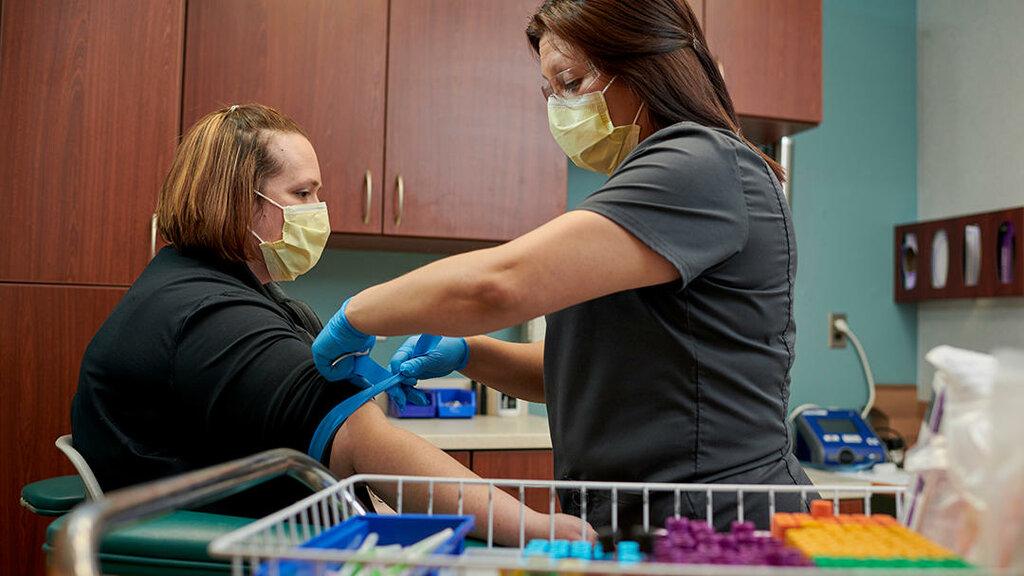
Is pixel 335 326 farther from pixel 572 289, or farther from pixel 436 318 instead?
pixel 572 289

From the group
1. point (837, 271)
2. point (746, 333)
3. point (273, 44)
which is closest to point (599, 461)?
point (746, 333)

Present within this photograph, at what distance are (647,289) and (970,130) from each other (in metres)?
2.67

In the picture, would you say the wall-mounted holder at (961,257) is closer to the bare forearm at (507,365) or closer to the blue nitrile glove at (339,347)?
the bare forearm at (507,365)

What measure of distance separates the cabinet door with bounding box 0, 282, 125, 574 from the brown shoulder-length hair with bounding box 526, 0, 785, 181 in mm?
1581

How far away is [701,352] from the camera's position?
42.6 inches

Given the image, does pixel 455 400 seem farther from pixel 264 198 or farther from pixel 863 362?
pixel 863 362

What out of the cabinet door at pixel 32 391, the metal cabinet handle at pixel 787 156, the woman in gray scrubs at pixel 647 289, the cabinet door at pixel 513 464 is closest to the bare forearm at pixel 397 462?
the woman in gray scrubs at pixel 647 289

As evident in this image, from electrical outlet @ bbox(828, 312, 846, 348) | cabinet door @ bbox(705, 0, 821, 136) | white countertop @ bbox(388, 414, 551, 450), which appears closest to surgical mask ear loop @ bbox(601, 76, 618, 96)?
white countertop @ bbox(388, 414, 551, 450)

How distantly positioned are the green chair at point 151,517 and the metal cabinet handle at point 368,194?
1.11 m

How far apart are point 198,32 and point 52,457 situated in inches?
45.7

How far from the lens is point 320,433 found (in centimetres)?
129

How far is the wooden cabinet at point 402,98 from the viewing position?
98.0 inches

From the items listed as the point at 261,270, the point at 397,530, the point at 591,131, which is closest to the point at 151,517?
the point at 397,530

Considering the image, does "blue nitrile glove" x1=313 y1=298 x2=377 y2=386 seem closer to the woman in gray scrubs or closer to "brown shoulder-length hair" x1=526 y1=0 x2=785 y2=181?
the woman in gray scrubs
